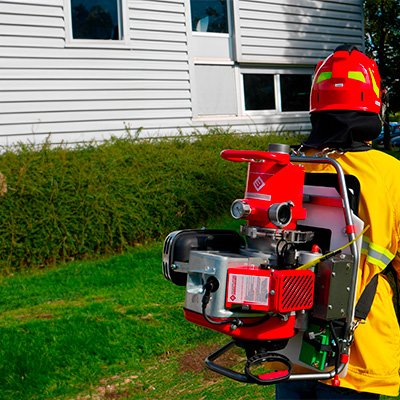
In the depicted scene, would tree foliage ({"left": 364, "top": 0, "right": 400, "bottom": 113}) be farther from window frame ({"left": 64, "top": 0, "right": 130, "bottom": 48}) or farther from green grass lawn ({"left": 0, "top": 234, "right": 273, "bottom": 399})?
green grass lawn ({"left": 0, "top": 234, "right": 273, "bottom": 399})

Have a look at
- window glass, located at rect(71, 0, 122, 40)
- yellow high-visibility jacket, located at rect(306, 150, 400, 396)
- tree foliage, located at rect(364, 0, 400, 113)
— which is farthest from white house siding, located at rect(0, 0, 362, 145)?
yellow high-visibility jacket, located at rect(306, 150, 400, 396)

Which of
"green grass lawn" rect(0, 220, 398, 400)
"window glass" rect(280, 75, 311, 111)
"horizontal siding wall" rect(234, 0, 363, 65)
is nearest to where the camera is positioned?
"green grass lawn" rect(0, 220, 398, 400)

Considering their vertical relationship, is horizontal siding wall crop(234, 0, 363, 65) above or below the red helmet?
above

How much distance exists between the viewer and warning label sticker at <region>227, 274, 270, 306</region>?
223 centimetres

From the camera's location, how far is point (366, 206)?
8.11 ft

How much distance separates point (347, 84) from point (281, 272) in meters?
0.84

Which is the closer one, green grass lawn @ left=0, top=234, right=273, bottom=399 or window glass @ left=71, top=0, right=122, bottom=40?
green grass lawn @ left=0, top=234, right=273, bottom=399

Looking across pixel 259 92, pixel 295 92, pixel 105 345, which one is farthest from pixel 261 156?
pixel 295 92

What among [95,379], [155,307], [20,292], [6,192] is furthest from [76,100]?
[95,379]

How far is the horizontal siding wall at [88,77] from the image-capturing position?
32.8 feet

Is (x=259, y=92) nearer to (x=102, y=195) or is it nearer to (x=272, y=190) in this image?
(x=102, y=195)

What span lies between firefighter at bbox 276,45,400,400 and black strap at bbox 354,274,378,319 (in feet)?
0.06

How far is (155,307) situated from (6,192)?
2.92 metres

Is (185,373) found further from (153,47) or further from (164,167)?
(153,47)
